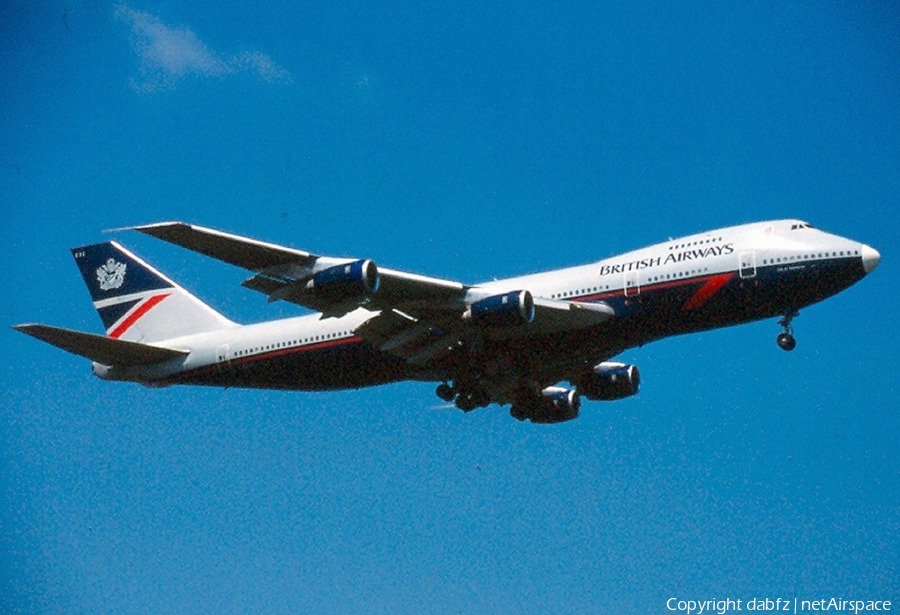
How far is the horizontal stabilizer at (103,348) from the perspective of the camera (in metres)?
37.0

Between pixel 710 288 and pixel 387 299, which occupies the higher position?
pixel 387 299

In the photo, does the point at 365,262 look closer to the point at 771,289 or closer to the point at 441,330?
the point at 441,330

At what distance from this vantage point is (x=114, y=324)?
46500 mm

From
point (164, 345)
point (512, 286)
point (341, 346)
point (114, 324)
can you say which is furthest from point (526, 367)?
point (114, 324)

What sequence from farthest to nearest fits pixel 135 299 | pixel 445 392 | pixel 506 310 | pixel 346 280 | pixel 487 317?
pixel 135 299, pixel 445 392, pixel 487 317, pixel 506 310, pixel 346 280

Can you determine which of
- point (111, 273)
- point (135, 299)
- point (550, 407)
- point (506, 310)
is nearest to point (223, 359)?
point (135, 299)

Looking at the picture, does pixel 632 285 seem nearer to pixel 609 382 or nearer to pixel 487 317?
pixel 487 317

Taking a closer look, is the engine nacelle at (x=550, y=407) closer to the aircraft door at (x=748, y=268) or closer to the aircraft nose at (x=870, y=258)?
the aircraft door at (x=748, y=268)

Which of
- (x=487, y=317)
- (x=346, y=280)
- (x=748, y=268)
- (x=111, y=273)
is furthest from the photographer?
(x=111, y=273)

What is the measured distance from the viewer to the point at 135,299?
46531mm

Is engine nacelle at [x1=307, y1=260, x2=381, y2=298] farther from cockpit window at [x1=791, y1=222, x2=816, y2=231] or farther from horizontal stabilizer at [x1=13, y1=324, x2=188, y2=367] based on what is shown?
cockpit window at [x1=791, y1=222, x2=816, y2=231]

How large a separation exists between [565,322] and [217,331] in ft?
48.7

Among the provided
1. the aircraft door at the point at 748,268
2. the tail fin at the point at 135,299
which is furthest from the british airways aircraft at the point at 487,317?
the tail fin at the point at 135,299

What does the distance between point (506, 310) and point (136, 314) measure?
1924 cm
